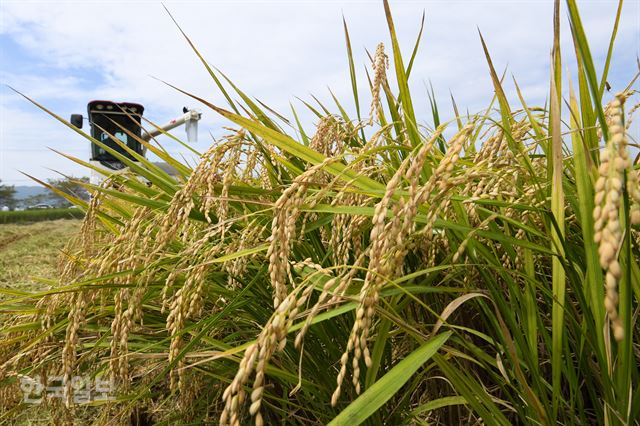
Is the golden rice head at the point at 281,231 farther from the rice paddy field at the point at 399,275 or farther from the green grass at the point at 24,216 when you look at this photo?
the green grass at the point at 24,216

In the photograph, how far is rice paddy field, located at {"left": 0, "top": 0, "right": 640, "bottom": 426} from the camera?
796mm

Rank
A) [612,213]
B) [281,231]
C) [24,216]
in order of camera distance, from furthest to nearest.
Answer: [24,216], [281,231], [612,213]

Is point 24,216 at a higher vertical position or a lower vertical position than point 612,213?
lower

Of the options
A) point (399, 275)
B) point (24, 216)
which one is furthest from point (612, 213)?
point (24, 216)

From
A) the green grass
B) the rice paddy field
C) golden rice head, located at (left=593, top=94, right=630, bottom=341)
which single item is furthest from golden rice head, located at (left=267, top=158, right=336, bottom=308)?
the green grass

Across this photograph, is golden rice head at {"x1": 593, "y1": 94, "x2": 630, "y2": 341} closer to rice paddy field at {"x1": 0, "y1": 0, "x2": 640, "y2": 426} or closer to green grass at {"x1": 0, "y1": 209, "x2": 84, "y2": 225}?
rice paddy field at {"x1": 0, "y1": 0, "x2": 640, "y2": 426}

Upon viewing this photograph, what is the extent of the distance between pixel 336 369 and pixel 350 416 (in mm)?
573

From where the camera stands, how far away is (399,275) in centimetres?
92

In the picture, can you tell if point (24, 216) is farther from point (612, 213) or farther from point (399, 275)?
point (612, 213)

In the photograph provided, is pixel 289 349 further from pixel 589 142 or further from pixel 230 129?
pixel 589 142

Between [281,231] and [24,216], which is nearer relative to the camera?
[281,231]

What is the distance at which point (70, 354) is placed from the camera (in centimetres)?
123

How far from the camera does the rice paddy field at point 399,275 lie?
80cm

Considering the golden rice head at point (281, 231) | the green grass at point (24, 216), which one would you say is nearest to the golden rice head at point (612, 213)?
the golden rice head at point (281, 231)
